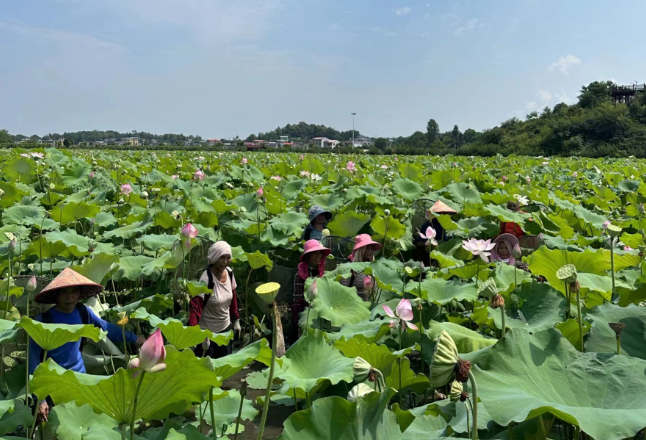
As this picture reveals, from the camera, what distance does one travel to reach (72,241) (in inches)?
122

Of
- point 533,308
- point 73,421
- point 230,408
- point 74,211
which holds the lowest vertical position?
point 230,408

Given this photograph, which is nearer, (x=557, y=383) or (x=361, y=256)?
(x=557, y=383)

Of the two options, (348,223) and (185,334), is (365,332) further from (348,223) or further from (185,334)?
(348,223)

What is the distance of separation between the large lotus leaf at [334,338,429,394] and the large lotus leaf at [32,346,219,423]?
52cm

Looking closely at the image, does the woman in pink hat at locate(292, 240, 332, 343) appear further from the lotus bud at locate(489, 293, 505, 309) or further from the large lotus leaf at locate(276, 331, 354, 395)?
the lotus bud at locate(489, 293, 505, 309)

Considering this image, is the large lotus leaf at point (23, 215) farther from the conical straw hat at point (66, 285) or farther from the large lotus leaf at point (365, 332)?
the large lotus leaf at point (365, 332)

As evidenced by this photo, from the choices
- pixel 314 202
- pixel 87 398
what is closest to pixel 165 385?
pixel 87 398

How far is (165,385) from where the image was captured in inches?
45.0

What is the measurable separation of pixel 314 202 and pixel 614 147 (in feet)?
71.4

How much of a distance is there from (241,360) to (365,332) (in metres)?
0.67

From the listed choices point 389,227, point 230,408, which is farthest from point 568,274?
point 389,227

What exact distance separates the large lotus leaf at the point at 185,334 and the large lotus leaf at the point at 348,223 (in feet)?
7.95

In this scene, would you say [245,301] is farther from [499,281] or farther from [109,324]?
[499,281]

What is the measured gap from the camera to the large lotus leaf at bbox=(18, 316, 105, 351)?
1.34 metres
